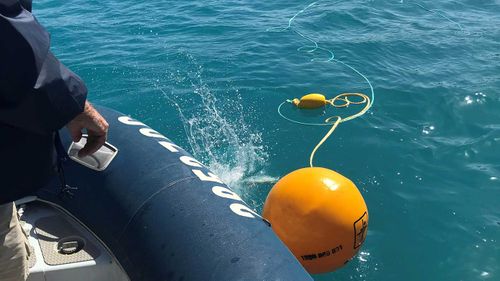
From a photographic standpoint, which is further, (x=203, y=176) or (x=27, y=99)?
(x=203, y=176)

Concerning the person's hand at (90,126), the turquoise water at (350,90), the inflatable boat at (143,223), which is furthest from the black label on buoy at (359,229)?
the person's hand at (90,126)

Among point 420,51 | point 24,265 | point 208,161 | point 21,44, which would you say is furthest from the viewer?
point 420,51

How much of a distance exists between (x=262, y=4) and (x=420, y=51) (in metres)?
4.36

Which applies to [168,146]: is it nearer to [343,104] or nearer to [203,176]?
[203,176]

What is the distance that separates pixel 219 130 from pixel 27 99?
4246 mm

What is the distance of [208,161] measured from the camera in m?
5.46

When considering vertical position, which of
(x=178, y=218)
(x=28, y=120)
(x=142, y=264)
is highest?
(x=28, y=120)

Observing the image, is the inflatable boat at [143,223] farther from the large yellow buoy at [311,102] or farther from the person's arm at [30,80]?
the large yellow buoy at [311,102]

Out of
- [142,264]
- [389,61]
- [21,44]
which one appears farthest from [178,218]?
[389,61]

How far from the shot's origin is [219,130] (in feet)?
19.5

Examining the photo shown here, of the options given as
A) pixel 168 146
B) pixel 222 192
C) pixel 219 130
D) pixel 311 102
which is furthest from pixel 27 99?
pixel 311 102

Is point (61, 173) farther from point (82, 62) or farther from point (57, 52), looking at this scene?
point (57, 52)

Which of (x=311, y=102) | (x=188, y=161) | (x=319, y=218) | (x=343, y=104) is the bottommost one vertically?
(x=343, y=104)

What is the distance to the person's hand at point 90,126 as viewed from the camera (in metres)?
2.12
